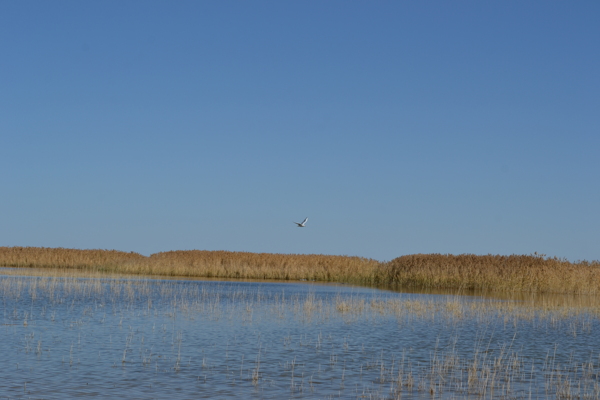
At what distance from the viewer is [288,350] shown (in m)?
14.9

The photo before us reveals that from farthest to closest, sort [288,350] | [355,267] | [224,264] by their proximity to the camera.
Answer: [224,264] < [355,267] < [288,350]

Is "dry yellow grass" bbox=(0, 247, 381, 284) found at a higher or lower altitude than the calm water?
higher

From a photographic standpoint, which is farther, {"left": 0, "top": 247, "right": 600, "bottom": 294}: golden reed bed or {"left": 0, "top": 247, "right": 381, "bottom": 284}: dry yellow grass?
{"left": 0, "top": 247, "right": 381, "bottom": 284}: dry yellow grass

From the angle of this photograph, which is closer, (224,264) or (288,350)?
(288,350)

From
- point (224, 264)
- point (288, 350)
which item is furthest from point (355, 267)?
point (288, 350)

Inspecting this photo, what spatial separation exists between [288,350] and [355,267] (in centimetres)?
3495

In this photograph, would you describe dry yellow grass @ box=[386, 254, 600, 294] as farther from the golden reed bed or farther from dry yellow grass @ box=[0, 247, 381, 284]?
dry yellow grass @ box=[0, 247, 381, 284]

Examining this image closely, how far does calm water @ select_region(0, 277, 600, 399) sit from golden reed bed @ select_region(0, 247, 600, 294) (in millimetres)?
12026

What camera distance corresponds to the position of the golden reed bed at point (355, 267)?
3653cm

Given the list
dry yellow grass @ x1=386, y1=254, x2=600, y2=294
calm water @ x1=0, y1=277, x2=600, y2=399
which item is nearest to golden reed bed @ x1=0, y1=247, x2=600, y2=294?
dry yellow grass @ x1=386, y1=254, x2=600, y2=294

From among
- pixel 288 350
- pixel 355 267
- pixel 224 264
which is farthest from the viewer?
pixel 224 264

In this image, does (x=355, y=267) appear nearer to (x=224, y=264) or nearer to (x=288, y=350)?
(x=224, y=264)

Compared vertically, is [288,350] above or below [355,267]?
below

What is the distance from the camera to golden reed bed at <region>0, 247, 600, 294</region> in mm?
36531
